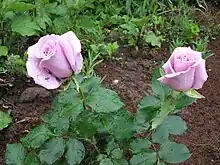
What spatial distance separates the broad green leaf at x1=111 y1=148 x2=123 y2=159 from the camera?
7.07 feet

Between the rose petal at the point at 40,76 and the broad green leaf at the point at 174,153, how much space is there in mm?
481

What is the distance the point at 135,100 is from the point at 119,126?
0.89 meters

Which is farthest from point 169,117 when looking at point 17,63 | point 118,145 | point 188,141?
point 17,63

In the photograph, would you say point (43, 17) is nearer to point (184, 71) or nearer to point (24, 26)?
point (24, 26)

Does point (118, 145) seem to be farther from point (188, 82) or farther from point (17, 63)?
point (17, 63)

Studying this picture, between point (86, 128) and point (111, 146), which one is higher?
point (86, 128)

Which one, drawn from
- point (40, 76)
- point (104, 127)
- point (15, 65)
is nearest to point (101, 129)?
point (104, 127)

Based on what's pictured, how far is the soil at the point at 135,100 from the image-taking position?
9.22 ft

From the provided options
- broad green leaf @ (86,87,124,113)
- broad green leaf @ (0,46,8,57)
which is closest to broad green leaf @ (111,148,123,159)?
broad green leaf @ (86,87,124,113)

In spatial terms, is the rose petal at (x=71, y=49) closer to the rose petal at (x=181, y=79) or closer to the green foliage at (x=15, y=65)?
the rose petal at (x=181, y=79)

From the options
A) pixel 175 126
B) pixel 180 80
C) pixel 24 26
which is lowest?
pixel 24 26

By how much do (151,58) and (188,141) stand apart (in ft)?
2.35

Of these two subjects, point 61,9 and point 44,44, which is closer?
point 44,44

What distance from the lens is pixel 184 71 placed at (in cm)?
185
